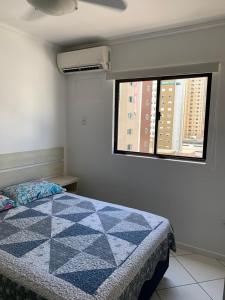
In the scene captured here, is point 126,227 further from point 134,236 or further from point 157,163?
point 157,163

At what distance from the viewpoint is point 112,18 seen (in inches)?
96.6

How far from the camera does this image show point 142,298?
69.5 inches

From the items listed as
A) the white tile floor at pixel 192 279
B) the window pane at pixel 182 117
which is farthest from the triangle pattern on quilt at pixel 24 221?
the window pane at pixel 182 117

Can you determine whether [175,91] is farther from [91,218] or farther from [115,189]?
[91,218]

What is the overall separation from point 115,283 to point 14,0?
243cm

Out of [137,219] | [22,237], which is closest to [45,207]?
[22,237]

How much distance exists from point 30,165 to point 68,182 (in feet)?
1.84

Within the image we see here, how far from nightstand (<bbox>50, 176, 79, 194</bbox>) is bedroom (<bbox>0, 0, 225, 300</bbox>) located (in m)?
0.10

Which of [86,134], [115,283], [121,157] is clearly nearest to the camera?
[115,283]

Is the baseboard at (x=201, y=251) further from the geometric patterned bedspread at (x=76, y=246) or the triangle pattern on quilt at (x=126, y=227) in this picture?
the triangle pattern on quilt at (x=126, y=227)

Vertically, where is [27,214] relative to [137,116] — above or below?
below

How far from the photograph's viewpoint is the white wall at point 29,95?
9.11 ft

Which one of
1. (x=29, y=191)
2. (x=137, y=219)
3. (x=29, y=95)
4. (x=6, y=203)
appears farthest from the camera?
(x=29, y=95)

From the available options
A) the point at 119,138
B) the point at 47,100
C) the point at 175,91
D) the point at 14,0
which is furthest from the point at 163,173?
the point at 14,0
